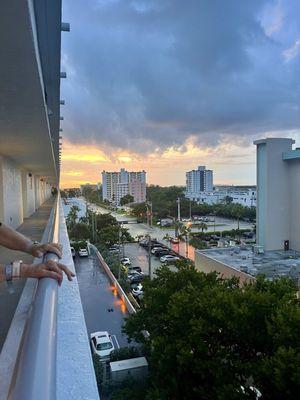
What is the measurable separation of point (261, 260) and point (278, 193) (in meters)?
4.96

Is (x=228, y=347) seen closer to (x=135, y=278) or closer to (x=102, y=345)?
(x=102, y=345)

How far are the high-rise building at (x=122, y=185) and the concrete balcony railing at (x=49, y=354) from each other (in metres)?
88.6

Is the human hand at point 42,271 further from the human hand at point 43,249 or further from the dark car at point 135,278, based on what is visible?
the dark car at point 135,278

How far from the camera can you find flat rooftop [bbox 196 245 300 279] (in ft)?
52.1

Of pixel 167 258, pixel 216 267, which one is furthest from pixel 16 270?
pixel 167 258

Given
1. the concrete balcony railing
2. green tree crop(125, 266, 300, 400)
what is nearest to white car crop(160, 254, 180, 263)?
green tree crop(125, 266, 300, 400)

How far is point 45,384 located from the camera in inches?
22.0

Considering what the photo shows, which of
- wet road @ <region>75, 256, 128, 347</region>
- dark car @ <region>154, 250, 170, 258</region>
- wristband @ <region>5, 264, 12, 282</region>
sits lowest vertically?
dark car @ <region>154, 250, 170, 258</region>

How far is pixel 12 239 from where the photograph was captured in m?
1.53

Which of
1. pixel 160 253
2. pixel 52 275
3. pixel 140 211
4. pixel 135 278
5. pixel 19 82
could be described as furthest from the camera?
pixel 140 211

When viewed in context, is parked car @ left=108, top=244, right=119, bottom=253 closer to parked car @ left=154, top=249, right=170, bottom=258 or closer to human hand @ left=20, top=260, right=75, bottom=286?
parked car @ left=154, top=249, right=170, bottom=258

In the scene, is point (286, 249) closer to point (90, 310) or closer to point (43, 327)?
point (90, 310)

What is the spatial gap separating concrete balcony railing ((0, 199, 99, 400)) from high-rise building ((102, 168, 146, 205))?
8864 centimetres

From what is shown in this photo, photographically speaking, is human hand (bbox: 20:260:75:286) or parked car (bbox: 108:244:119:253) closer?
human hand (bbox: 20:260:75:286)
